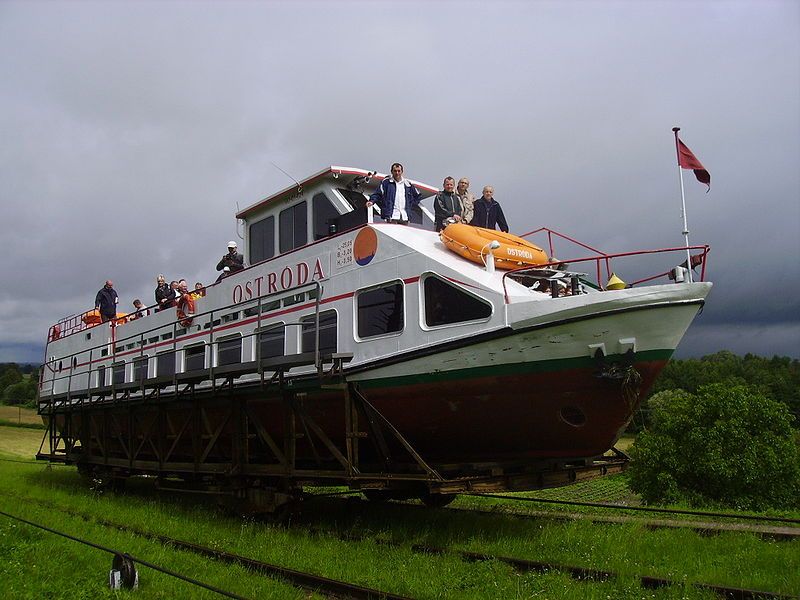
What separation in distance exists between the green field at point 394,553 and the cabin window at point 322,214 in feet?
15.9

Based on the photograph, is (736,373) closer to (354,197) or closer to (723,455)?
(723,455)

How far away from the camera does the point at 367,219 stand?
33.9ft

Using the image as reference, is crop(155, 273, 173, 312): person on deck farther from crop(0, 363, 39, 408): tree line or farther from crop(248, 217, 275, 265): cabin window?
crop(0, 363, 39, 408): tree line

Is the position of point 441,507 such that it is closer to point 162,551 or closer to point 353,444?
point 353,444

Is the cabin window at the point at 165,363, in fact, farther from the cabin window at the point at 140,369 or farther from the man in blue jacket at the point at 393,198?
the man in blue jacket at the point at 393,198

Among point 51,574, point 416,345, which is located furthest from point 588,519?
point 51,574

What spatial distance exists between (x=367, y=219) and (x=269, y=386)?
3.02 meters

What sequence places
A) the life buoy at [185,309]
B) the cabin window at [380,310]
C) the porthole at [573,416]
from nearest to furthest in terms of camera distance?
the porthole at [573,416], the cabin window at [380,310], the life buoy at [185,309]

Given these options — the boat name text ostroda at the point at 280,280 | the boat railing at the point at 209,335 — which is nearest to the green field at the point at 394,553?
the boat railing at the point at 209,335

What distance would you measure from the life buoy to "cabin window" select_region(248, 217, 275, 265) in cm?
189

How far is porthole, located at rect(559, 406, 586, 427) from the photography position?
324 inches

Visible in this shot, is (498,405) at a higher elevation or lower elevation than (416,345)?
lower

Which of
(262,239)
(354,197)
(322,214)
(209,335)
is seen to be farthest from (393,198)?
(209,335)

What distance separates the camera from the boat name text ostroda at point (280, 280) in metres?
10.8
